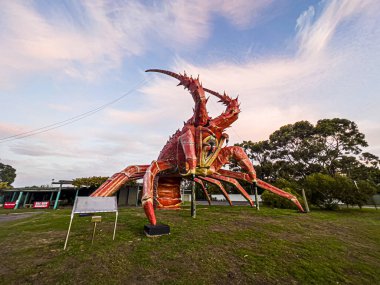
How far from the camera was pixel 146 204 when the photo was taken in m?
6.27

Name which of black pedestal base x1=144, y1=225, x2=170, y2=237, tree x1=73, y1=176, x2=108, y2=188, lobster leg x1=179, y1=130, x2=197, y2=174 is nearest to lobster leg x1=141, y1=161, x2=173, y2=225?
black pedestal base x1=144, y1=225, x2=170, y2=237

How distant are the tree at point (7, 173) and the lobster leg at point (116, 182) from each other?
9893 centimetres

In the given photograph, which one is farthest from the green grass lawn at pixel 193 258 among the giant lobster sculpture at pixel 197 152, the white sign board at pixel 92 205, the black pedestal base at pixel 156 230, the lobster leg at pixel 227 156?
the lobster leg at pixel 227 156

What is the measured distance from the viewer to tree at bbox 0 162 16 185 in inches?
2938

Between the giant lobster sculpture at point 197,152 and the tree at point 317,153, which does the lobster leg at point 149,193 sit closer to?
the giant lobster sculpture at point 197,152

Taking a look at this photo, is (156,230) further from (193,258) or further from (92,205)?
(92,205)

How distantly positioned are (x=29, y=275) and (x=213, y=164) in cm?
912

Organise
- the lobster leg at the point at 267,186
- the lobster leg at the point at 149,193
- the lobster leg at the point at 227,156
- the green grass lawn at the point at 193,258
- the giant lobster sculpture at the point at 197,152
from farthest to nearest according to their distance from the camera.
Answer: the lobster leg at the point at 227,156
the lobster leg at the point at 267,186
the giant lobster sculpture at the point at 197,152
the lobster leg at the point at 149,193
the green grass lawn at the point at 193,258

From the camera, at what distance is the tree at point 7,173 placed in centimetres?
7462

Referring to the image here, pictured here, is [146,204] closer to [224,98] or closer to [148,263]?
[148,263]

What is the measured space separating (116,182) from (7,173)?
336 ft

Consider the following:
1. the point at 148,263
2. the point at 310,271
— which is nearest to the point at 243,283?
the point at 310,271

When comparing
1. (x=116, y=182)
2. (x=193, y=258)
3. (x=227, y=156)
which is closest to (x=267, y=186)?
(x=227, y=156)

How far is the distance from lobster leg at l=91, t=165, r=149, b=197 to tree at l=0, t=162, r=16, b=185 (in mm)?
98926
